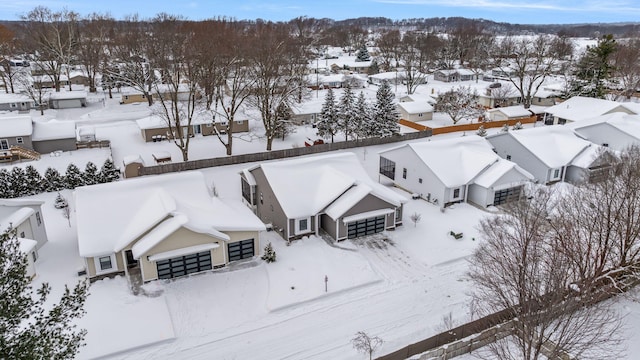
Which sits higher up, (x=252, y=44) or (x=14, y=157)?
(x=252, y=44)

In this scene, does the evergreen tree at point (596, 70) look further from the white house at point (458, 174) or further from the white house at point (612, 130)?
the white house at point (458, 174)

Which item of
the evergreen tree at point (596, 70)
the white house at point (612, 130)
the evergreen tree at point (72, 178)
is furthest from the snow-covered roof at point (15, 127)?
the evergreen tree at point (596, 70)

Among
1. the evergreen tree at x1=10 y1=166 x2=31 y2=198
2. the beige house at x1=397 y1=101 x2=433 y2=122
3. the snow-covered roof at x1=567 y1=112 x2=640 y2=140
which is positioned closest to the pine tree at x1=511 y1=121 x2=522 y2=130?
the snow-covered roof at x1=567 y1=112 x2=640 y2=140

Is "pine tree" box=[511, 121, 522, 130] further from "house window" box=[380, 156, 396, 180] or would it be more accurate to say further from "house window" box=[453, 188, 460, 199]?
"house window" box=[453, 188, 460, 199]

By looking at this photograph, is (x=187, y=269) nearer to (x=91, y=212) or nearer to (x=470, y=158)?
(x=91, y=212)

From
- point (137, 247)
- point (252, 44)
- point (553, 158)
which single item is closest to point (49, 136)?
point (252, 44)

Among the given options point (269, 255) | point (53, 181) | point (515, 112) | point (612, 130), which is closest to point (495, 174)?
point (612, 130)
